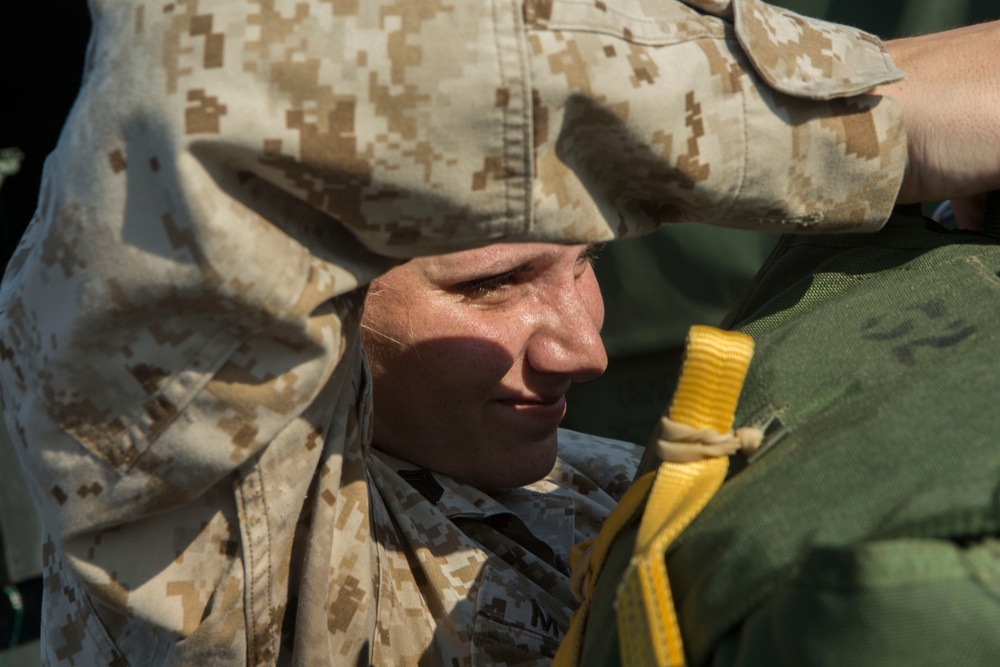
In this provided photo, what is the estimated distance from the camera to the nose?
1.28 meters

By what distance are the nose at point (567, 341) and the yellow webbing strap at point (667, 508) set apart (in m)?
→ 0.52

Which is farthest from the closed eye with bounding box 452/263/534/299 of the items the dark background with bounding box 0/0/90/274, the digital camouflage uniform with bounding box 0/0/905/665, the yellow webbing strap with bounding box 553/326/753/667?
the dark background with bounding box 0/0/90/274

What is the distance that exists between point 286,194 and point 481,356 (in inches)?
23.4

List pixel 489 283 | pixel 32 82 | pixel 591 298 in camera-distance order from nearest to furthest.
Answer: pixel 489 283 < pixel 591 298 < pixel 32 82

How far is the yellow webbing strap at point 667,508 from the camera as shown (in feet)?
1.95

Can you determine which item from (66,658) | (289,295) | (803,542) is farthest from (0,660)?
(803,542)

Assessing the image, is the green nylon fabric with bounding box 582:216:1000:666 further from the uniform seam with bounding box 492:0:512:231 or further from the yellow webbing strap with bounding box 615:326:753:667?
the uniform seam with bounding box 492:0:512:231

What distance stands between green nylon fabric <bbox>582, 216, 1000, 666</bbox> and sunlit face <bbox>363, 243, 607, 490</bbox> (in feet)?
1.46

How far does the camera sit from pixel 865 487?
0.57 metres

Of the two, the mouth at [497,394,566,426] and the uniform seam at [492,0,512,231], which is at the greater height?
the uniform seam at [492,0,512,231]

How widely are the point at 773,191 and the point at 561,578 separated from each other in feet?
1.99

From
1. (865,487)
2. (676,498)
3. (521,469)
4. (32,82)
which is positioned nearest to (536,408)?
(521,469)

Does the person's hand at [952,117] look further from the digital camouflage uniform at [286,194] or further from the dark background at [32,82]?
the dark background at [32,82]

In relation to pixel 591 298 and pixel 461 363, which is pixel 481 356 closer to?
pixel 461 363
